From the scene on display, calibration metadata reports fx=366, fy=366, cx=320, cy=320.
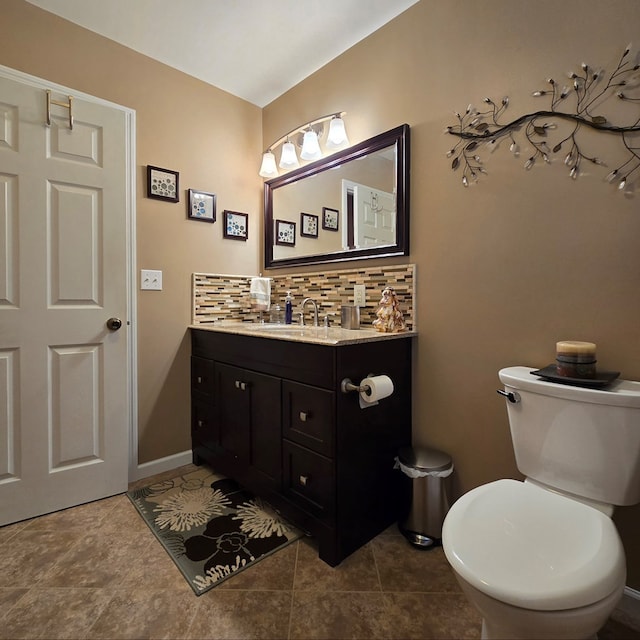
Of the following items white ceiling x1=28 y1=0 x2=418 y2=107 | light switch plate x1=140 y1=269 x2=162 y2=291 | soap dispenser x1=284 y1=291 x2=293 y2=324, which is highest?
white ceiling x1=28 y1=0 x2=418 y2=107

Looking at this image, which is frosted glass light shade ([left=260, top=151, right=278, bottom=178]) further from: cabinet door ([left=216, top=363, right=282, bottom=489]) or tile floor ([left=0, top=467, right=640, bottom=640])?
tile floor ([left=0, top=467, right=640, bottom=640])

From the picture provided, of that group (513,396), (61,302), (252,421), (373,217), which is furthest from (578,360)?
(61,302)

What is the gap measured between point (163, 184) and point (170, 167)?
5.1 inches

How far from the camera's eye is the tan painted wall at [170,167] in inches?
75.5

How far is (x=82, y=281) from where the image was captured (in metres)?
1.85

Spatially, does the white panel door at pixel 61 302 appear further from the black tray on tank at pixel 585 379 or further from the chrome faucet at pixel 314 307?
the black tray on tank at pixel 585 379

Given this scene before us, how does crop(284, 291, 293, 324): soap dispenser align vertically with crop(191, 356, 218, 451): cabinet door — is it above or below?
above

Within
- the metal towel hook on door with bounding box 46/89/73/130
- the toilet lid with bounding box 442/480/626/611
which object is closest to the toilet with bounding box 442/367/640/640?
the toilet lid with bounding box 442/480/626/611

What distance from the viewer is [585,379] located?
3.68 feet

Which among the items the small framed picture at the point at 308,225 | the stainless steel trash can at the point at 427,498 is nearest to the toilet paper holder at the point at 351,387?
the stainless steel trash can at the point at 427,498

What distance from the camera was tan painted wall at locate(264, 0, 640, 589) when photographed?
122 cm

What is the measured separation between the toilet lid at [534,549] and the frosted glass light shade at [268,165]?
2.20 meters

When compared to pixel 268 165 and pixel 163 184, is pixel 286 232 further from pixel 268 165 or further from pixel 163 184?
pixel 163 184

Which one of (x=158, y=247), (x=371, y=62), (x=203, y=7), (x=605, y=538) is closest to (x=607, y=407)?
(x=605, y=538)
